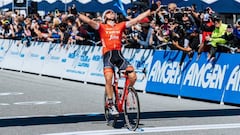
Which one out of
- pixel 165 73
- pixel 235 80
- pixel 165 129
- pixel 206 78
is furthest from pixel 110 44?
pixel 165 73

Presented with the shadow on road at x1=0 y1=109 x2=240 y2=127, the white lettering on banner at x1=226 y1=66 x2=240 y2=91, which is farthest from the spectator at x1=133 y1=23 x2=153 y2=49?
the shadow on road at x1=0 y1=109 x2=240 y2=127

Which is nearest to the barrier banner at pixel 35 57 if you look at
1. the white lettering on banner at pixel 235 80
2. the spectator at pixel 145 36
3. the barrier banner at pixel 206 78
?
the spectator at pixel 145 36

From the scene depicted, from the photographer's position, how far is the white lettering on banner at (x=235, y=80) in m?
13.6

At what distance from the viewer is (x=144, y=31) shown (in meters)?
18.0

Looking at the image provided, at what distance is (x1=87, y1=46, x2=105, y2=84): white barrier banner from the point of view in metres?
19.4

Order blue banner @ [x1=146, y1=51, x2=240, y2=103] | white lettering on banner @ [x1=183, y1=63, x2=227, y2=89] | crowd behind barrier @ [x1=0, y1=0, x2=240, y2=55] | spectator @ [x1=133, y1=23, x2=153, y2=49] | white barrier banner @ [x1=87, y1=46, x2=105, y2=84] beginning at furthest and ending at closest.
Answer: white barrier banner @ [x1=87, y1=46, x2=105, y2=84] < spectator @ [x1=133, y1=23, x2=153, y2=49] < crowd behind barrier @ [x1=0, y1=0, x2=240, y2=55] < white lettering on banner @ [x1=183, y1=63, x2=227, y2=89] < blue banner @ [x1=146, y1=51, x2=240, y2=103]

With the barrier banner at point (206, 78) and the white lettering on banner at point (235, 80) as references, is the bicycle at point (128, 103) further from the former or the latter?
the barrier banner at point (206, 78)

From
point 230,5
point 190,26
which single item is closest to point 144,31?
point 190,26

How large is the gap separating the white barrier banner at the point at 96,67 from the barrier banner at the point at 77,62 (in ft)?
0.84

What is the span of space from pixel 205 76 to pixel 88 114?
430 cm

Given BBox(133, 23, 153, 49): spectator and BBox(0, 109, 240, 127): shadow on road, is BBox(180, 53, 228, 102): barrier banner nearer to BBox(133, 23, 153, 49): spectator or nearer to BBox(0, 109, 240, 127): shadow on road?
BBox(0, 109, 240, 127): shadow on road

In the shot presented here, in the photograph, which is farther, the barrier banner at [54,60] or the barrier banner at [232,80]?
the barrier banner at [54,60]

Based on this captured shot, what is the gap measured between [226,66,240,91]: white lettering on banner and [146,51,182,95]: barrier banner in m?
2.03

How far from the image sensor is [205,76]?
14758 millimetres
